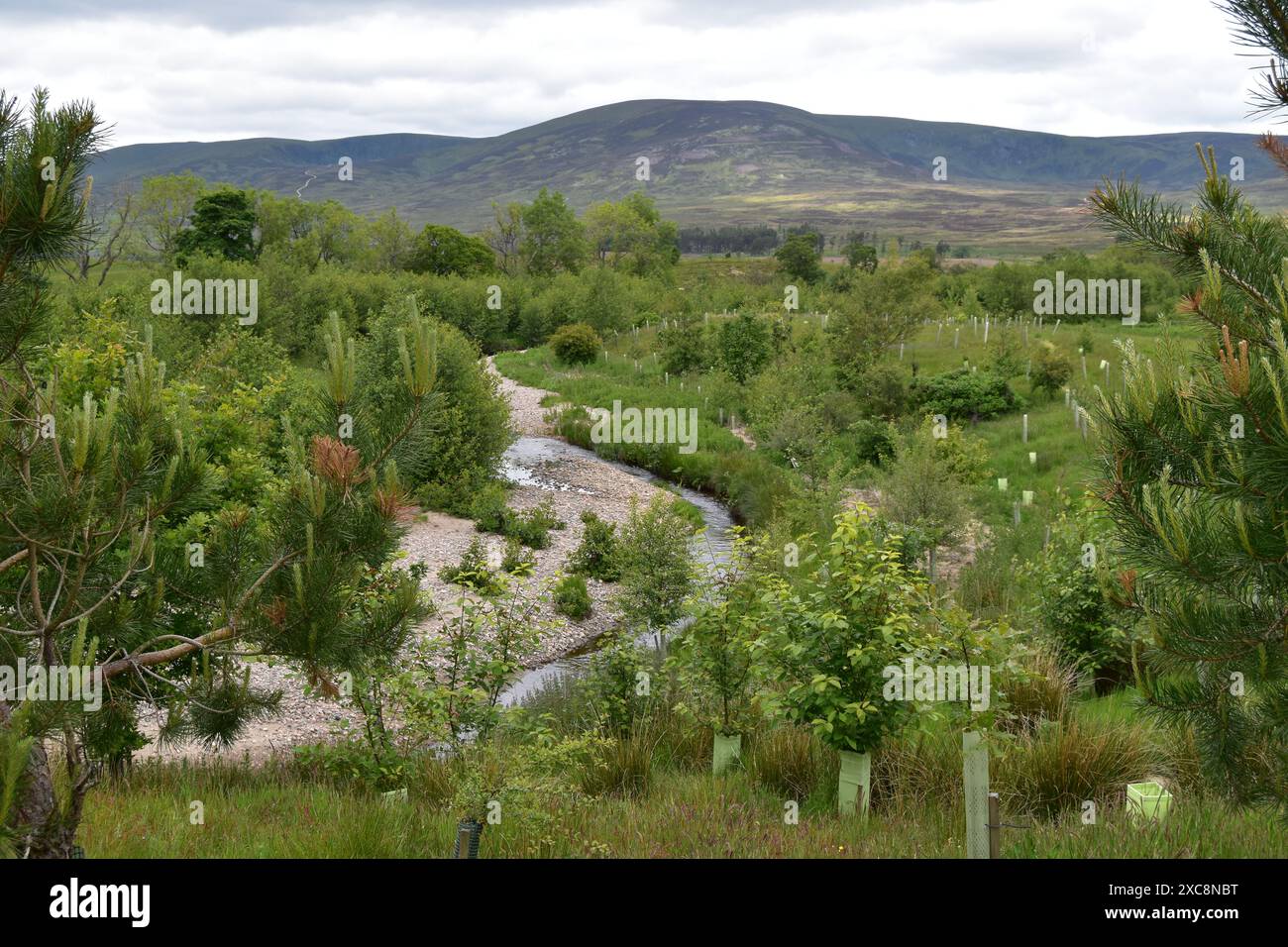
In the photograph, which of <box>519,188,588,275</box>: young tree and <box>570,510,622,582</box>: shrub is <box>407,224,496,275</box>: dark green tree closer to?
<box>519,188,588,275</box>: young tree

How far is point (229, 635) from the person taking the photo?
427 cm

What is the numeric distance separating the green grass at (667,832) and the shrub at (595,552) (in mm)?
12754

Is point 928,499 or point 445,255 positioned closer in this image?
point 928,499

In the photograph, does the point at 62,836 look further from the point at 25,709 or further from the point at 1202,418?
the point at 1202,418

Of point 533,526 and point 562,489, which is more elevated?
point 562,489

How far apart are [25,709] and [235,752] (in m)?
9.62

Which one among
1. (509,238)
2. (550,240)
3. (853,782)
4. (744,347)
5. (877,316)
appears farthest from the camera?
(509,238)

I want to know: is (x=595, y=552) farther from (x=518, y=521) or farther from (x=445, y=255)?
(x=445, y=255)

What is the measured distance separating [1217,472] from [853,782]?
377 centimetres

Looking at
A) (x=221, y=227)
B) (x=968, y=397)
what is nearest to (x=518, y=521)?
(x=968, y=397)

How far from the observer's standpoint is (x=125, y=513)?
4.25 meters

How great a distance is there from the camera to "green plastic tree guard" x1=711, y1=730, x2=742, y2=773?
8.03m

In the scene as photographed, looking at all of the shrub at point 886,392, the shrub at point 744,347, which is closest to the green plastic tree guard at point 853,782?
the shrub at point 886,392
